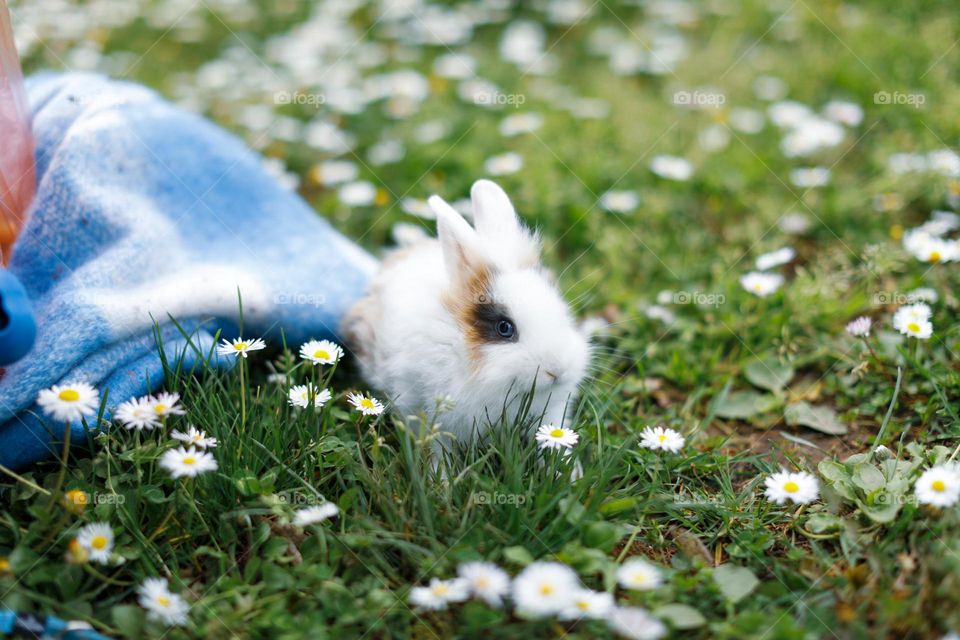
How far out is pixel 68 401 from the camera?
2.34 metres

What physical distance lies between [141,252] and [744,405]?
2464 mm

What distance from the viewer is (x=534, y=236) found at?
9.87 feet

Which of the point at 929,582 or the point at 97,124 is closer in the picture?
the point at 929,582

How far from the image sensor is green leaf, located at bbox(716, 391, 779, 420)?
3.26 meters

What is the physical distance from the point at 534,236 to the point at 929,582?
1.67 metres

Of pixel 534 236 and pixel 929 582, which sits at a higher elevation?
pixel 534 236

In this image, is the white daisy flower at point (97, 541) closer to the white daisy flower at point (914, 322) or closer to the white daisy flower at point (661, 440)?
the white daisy flower at point (661, 440)

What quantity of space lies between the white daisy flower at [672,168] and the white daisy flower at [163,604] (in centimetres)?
337

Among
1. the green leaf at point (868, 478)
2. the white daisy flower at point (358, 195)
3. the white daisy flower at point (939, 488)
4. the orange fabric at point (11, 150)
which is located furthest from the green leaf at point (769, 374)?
the orange fabric at point (11, 150)

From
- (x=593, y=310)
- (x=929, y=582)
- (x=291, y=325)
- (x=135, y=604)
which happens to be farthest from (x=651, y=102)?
(x=135, y=604)

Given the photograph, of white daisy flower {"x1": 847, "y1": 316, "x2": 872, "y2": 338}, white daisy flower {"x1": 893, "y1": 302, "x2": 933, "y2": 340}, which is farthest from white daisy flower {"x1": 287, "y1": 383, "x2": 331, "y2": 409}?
white daisy flower {"x1": 893, "y1": 302, "x2": 933, "y2": 340}

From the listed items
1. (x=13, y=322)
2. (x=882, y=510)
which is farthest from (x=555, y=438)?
(x=13, y=322)

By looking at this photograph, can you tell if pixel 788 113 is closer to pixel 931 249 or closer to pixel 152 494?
pixel 931 249

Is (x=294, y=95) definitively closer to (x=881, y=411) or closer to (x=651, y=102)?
(x=651, y=102)
